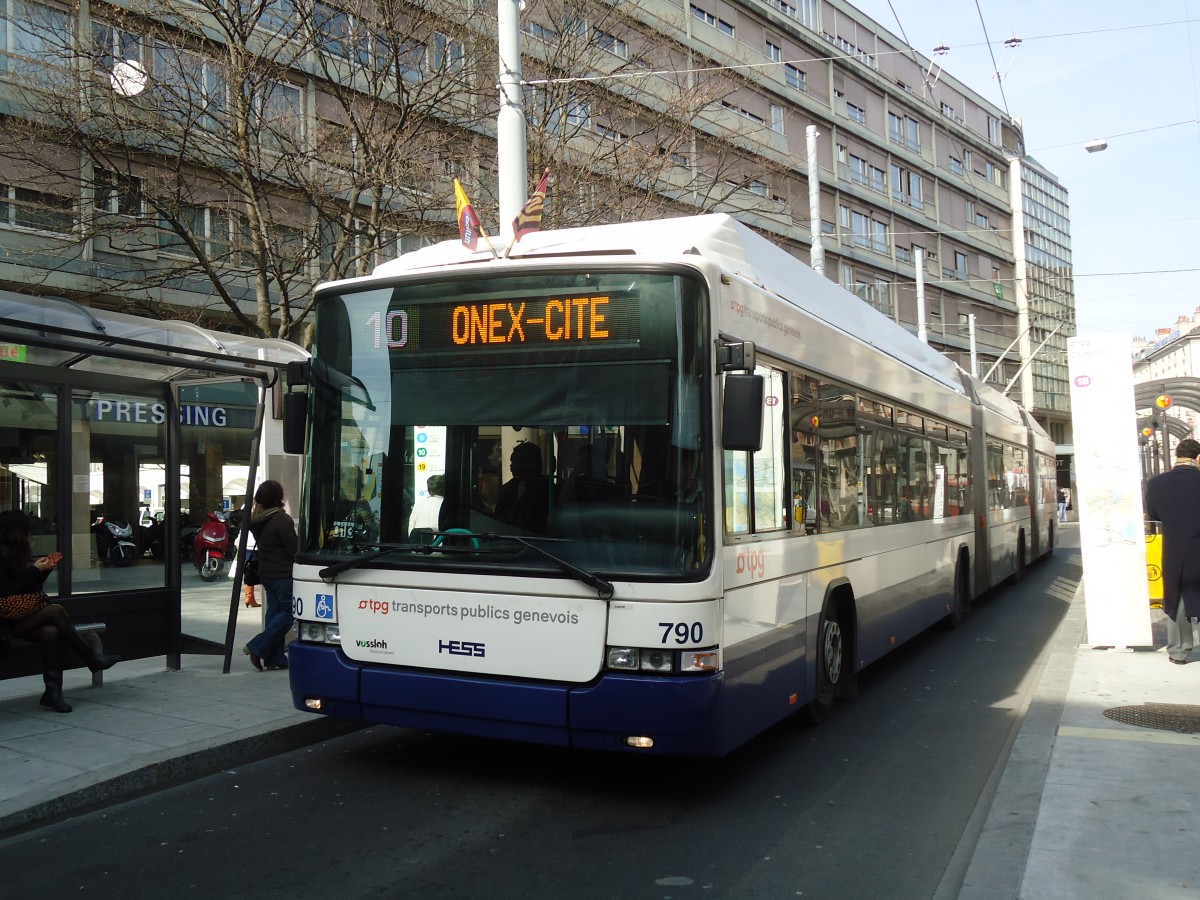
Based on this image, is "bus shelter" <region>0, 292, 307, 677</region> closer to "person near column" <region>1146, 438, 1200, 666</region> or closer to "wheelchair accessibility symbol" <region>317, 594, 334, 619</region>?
"wheelchair accessibility symbol" <region>317, 594, 334, 619</region>

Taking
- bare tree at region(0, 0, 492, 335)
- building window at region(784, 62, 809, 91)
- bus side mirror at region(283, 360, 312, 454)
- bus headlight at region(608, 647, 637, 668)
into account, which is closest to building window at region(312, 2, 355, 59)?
bare tree at region(0, 0, 492, 335)

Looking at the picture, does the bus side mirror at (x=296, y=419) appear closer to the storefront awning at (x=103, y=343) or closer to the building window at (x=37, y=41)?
the storefront awning at (x=103, y=343)

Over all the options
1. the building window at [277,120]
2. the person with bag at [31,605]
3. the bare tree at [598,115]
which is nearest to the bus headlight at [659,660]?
the person with bag at [31,605]

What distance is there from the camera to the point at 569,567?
5164mm

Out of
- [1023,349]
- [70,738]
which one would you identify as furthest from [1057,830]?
[1023,349]

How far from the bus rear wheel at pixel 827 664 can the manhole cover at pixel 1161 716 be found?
176cm

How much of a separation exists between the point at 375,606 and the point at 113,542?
147 inches

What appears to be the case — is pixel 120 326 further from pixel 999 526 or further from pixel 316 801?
pixel 999 526

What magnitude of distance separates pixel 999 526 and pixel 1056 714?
8784 millimetres

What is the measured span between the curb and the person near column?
22.1ft

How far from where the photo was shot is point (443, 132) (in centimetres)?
1616

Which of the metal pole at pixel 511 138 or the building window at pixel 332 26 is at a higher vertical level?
the building window at pixel 332 26

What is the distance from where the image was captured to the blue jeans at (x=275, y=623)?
8.95 m

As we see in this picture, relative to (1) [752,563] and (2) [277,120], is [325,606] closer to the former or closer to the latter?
(1) [752,563]
